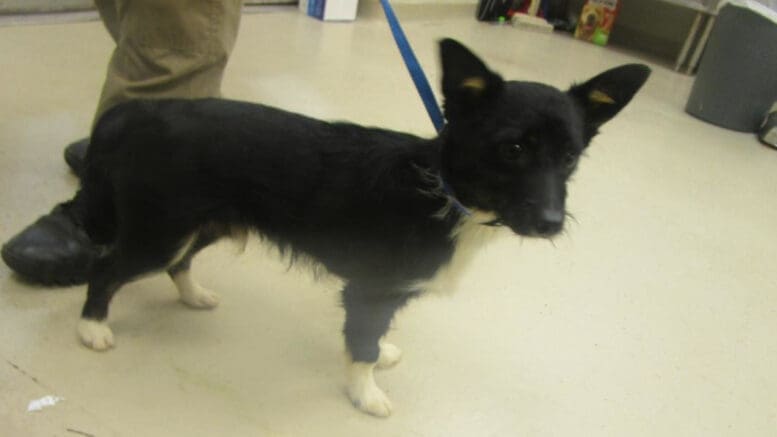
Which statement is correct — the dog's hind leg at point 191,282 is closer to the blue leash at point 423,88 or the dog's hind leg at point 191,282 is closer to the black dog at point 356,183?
the black dog at point 356,183

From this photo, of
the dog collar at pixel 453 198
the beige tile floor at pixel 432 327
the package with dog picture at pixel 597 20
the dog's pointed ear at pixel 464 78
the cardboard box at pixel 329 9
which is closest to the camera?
the dog's pointed ear at pixel 464 78

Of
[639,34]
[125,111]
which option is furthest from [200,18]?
[639,34]

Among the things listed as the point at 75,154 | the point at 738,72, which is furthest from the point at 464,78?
the point at 738,72

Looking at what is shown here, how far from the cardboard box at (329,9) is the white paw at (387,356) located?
283 centimetres

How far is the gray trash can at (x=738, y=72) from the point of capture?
353 centimetres

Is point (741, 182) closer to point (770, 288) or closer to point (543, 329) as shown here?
point (770, 288)

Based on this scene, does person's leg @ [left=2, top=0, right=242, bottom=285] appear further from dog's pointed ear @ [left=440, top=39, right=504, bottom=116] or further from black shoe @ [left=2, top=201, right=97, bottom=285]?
dog's pointed ear @ [left=440, top=39, right=504, bottom=116]

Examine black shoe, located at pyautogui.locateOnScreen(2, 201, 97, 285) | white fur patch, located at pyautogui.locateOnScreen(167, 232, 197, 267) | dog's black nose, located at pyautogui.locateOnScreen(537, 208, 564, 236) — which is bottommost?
black shoe, located at pyautogui.locateOnScreen(2, 201, 97, 285)

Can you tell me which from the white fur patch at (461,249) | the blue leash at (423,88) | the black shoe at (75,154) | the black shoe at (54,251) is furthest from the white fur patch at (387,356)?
the black shoe at (75,154)

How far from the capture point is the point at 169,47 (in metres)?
1.58

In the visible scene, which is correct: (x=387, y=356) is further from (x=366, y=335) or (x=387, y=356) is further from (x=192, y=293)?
(x=192, y=293)

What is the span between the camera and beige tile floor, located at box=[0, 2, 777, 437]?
1.34m

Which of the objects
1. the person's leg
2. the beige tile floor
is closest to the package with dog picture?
the beige tile floor

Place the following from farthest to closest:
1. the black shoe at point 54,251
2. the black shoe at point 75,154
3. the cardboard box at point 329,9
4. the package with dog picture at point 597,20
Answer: the package with dog picture at point 597,20 < the cardboard box at point 329,9 < the black shoe at point 75,154 < the black shoe at point 54,251
